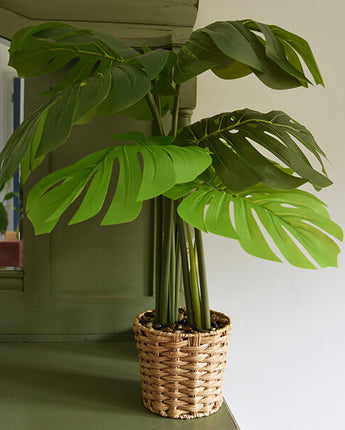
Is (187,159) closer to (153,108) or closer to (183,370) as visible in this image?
(153,108)

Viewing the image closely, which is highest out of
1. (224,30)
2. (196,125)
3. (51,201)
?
(224,30)

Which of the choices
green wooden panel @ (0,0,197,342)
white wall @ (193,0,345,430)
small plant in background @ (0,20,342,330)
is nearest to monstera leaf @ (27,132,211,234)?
small plant in background @ (0,20,342,330)

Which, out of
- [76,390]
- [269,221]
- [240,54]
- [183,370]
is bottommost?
[76,390]

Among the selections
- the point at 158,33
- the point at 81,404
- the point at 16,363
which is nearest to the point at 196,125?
the point at 158,33

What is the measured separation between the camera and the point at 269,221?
79 centimetres

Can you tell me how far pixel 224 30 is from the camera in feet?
2.33

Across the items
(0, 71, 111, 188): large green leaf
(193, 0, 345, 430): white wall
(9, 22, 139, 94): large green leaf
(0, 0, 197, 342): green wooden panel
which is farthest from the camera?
(193, 0, 345, 430): white wall

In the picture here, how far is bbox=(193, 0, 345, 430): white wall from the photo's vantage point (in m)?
1.45

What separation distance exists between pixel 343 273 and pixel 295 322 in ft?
0.76

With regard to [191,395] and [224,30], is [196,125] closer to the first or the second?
[224,30]

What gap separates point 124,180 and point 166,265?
247mm

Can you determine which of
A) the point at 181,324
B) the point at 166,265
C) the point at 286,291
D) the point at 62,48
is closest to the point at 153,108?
the point at 62,48

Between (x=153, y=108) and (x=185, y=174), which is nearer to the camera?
(x=185, y=174)

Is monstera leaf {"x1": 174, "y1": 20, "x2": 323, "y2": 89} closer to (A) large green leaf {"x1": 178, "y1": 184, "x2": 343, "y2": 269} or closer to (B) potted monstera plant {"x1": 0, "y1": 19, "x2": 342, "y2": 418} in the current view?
(B) potted monstera plant {"x1": 0, "y1": 19, "x2": 342, "y2": 418}
